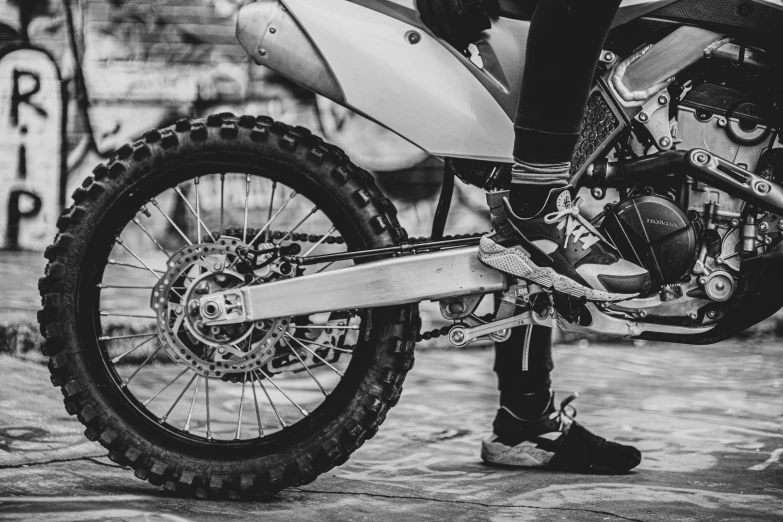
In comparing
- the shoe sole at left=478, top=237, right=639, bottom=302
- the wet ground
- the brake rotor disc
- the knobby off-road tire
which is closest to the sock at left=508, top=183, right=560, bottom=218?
the shoe sole at left=478, top=237, right=639, bottom=302

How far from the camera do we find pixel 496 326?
2705mm

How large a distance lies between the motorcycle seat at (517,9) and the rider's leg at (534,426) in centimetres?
105

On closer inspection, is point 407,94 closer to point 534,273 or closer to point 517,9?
point 517,9

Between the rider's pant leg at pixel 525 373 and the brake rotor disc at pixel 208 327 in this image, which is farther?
the rider's pant leg at pixel 525 373

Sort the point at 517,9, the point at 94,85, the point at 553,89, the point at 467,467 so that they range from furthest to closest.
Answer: the point at 94,85
the point at 467,467
the point at 517,9
the point at 553,89

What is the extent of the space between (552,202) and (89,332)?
1.34m

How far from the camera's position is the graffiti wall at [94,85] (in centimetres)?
504

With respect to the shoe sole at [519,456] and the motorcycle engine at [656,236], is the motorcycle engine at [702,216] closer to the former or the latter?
the motorcycle engine at [656,236]

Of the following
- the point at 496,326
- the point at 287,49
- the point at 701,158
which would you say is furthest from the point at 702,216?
the point at 287,49

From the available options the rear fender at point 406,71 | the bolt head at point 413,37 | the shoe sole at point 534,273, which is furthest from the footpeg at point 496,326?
the bolt head at point 413,37

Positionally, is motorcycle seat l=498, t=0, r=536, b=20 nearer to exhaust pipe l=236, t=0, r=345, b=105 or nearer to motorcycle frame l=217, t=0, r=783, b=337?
motorcycle frame l=217, t=0, r=783, b=337

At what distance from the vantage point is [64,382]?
2.71 metres

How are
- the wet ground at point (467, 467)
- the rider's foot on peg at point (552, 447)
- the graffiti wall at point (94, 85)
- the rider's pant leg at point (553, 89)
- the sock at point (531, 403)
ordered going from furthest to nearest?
the graffiti wall at point (94, 85)
the sock at point (531, 403)
the rider's foot on peg at point (552, 447)
the wet ground at point (467, 467)
the rider's pant leg at point (553, 89)

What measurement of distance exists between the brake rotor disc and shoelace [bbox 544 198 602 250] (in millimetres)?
804
